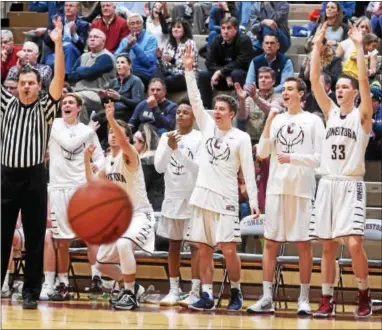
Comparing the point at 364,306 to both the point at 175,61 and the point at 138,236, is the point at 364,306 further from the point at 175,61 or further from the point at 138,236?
the point at 175,61

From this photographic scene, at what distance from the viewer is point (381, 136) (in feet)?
36.4

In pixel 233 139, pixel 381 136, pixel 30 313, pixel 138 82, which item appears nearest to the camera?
pixel 30 313

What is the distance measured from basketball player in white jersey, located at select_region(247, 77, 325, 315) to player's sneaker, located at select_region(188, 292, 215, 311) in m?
0.37

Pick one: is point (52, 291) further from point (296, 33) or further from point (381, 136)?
point (296, 33)

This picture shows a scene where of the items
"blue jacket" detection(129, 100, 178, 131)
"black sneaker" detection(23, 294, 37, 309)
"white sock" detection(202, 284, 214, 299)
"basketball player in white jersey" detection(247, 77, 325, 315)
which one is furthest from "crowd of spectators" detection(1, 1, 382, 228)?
"black sneaker" detection(23, 294, 37, 309)

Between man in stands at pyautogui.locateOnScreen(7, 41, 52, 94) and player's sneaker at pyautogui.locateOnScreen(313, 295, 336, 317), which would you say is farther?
man in stands at pyautogui.locateOnScreen(7, 41, 52, 94)

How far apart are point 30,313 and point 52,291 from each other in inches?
48.6

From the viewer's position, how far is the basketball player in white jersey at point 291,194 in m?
9.23

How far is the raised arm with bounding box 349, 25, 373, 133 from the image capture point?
28.8ft

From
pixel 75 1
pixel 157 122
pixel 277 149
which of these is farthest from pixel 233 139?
pixel 75 1

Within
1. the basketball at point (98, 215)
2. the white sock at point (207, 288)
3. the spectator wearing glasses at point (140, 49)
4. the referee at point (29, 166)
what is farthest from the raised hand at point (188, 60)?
the spectator wearing glasses at point (140, 49)

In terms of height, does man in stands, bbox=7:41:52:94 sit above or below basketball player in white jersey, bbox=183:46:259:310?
above

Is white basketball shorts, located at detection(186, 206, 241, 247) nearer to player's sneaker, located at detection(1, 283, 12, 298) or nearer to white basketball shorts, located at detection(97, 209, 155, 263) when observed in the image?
white basketball shorts, located at detection(97, 209, 155, 263)

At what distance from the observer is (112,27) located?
13.5 meters
